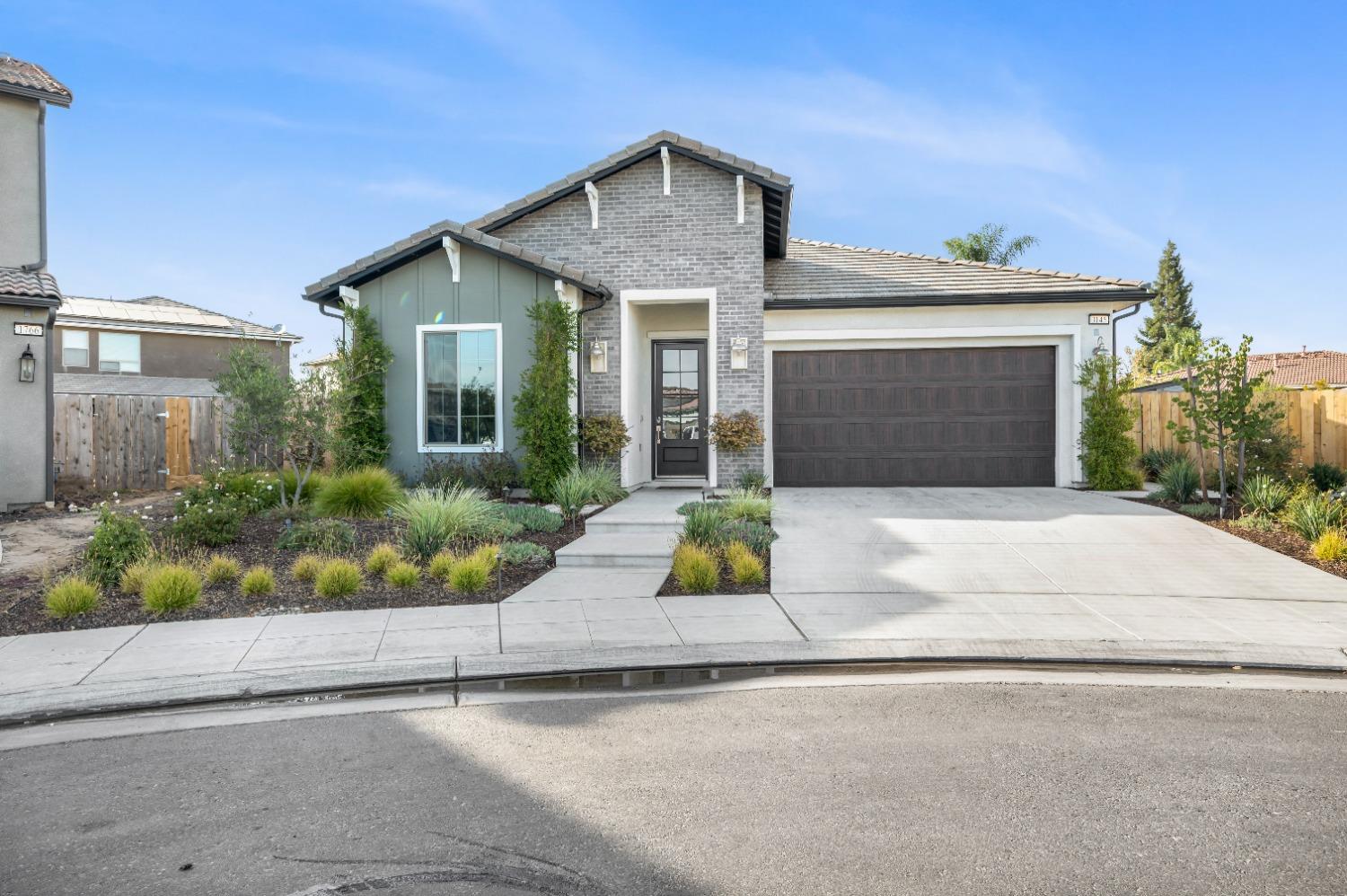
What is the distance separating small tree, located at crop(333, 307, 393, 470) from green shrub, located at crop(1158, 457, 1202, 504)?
11.9 metres

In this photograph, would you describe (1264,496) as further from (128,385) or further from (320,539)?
(128,385)

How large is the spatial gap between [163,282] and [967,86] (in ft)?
83.9

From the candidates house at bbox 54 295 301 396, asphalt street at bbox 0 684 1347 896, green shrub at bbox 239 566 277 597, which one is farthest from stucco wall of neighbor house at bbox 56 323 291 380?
asphalt street at bbox 0 684 1347 896

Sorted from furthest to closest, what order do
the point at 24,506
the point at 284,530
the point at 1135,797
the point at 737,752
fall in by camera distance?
the point at 24,506 < the point at 284,530 < the point at 737,752 < the point at 1135,797

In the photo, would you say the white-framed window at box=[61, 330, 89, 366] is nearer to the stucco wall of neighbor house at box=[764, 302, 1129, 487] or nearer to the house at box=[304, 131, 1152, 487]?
the house at box=[304, 131, 1152, 487]

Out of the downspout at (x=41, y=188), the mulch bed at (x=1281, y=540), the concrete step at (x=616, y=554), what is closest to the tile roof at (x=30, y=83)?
the downspout at (x=41, y=188)

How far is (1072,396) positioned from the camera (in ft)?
45.1

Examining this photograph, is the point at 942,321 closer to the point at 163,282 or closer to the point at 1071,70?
the point at 1071,70

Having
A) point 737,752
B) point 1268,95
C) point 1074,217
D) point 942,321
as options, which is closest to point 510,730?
point 737,752

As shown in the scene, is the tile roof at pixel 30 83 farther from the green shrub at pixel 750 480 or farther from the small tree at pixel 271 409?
the green shrub at pixel 750 480

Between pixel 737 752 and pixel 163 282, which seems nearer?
pixel 737 752

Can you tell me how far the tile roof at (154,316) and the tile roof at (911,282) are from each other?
1602cm

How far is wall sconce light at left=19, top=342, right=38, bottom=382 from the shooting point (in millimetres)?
12383

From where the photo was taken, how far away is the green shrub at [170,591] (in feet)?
21.9
